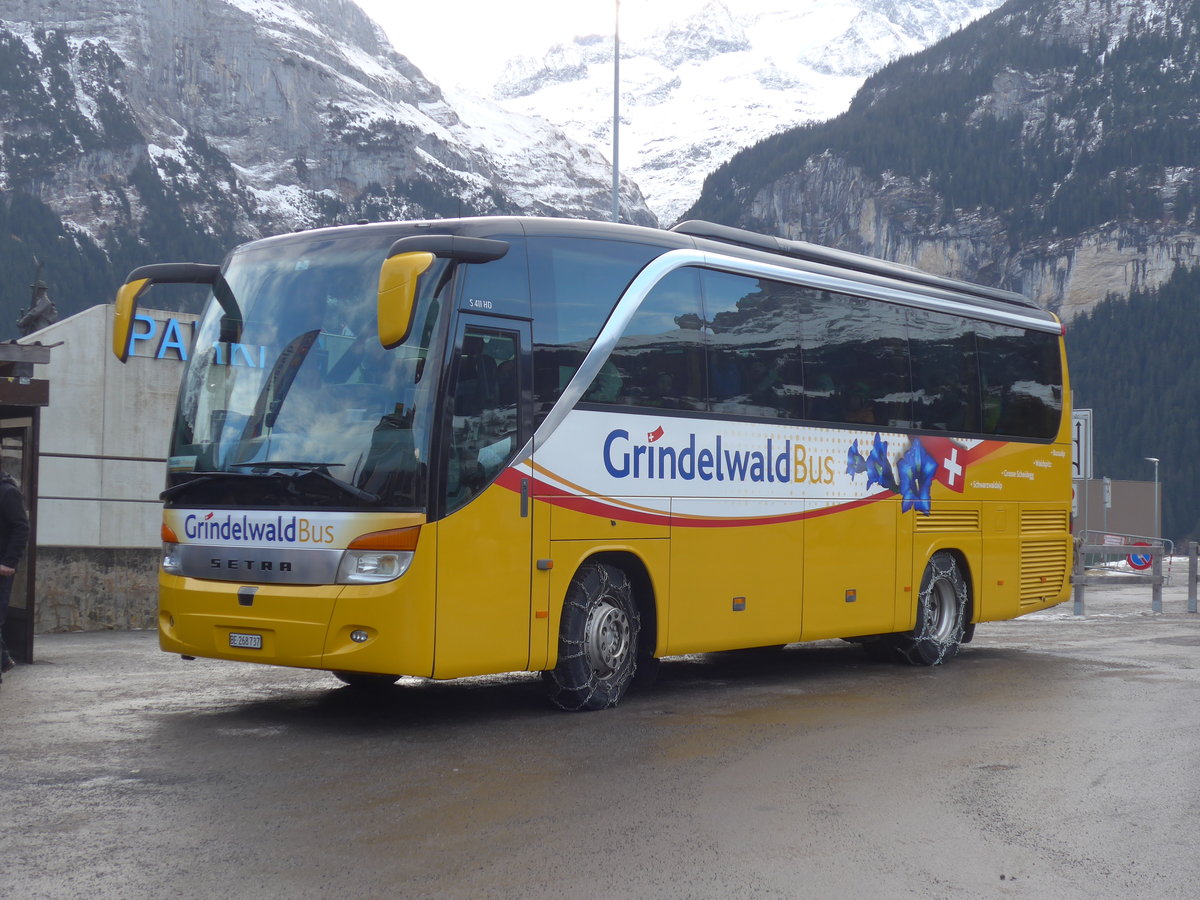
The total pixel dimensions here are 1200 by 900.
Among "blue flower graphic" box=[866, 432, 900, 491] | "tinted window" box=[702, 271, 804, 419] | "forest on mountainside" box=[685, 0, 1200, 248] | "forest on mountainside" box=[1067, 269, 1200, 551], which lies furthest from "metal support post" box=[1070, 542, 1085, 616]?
"forest on mountainside" box=[685, 0, 1200, 248]

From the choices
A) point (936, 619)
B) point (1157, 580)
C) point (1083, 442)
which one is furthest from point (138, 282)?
point (1083, 442)

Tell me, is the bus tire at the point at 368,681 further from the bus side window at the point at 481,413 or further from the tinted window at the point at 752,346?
the tinted window at the point at 752,346

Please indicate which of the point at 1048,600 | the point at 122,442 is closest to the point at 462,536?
the point at 1048,600

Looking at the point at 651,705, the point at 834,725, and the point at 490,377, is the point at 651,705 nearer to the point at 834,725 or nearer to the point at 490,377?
the point at 834,725

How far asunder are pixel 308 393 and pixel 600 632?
7.77 feet

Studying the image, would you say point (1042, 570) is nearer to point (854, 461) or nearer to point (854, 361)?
point (854, 461)

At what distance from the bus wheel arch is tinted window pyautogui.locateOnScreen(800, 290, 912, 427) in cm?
242

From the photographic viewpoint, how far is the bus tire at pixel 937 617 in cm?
1302

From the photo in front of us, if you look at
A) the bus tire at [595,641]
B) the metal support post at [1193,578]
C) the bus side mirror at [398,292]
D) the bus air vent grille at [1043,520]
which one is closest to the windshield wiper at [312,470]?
the bus side mirror at [398,292]

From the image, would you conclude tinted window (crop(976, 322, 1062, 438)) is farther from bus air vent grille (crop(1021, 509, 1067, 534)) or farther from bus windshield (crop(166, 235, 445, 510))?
bus windshield (crop(166, 235, 445, 510))

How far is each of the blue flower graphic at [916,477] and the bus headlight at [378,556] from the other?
546cm

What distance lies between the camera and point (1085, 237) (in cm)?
17100

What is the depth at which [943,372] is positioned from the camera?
13195 millimetres

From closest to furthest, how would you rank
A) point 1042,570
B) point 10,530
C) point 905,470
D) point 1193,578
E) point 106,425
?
point 10,530 → point 905,470 → point 1042,570 → point 106,425 → point 1193,578
